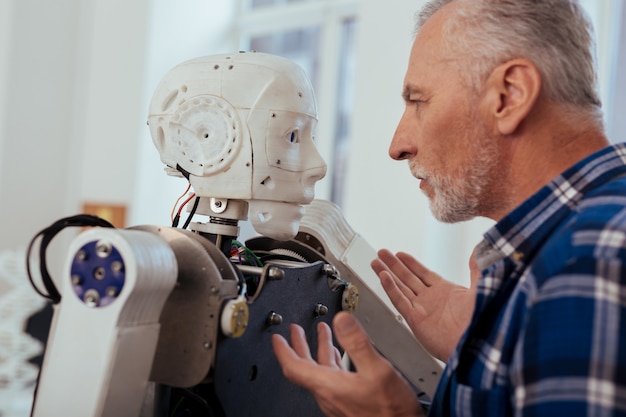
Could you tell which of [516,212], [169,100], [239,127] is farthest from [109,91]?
[516,212]

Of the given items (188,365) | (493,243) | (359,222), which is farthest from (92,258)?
(359,222)

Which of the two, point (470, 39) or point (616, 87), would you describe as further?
point (616, 87)

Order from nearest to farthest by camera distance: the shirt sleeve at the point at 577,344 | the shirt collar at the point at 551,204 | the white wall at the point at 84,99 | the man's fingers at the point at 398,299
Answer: the shirt sleeve at the point at 577,344, the shirt collar at the point at 551,204, the man's fingers at the point at 398,299, the white wall at the point at 84,99

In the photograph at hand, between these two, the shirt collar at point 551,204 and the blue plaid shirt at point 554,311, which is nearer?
the blue plaid shirt at point 554,311

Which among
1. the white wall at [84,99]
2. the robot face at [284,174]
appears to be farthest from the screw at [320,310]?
the white wall at [84,99]

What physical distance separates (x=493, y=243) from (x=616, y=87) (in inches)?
84.8

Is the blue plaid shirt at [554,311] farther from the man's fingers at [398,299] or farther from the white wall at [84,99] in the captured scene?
the white wall at [84,99]

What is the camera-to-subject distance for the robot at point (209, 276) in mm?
971

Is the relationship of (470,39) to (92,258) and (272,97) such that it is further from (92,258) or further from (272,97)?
(92,258)

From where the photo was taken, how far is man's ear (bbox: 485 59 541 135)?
105cm

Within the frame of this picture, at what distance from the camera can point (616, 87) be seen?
2.86m

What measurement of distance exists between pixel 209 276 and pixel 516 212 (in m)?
0.45

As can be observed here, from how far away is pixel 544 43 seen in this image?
1.06 m

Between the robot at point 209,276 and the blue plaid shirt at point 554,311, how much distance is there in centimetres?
31
